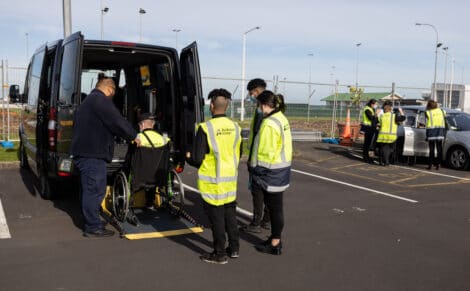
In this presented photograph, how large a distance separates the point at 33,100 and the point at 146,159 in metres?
3.16

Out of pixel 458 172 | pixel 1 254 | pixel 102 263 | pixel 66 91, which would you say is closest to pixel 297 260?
pixel 102 263

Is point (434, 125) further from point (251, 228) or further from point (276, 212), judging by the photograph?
point (276, 212)

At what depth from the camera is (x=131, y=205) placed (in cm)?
608

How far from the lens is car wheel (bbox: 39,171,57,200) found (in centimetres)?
719

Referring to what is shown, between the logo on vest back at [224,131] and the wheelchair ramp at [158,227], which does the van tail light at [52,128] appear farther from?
the logo on vest back at [224,131]

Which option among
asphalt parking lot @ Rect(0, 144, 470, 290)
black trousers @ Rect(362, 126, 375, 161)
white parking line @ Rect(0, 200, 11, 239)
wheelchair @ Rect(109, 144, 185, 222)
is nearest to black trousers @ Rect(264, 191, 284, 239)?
asphalt parking lot @ Rect(0, 144, 470, 290)

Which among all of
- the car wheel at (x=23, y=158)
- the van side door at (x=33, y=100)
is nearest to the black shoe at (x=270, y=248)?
the van side door at (x=33, y=100)

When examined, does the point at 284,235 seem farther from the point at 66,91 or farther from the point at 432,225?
the point at 66,91

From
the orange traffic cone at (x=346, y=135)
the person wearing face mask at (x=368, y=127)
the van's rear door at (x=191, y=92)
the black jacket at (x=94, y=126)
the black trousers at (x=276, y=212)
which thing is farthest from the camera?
the orange traffic cone at (x=346, y=135)

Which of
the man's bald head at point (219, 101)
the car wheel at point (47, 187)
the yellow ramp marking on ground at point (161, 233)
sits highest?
the man's bald head at point (219, 101)

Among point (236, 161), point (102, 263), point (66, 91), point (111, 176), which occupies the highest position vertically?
point (66, 91)

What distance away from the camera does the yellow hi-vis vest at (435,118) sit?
11.4 meters

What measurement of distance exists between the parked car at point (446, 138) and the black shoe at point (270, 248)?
8.05m

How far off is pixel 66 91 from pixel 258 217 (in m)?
2.93
